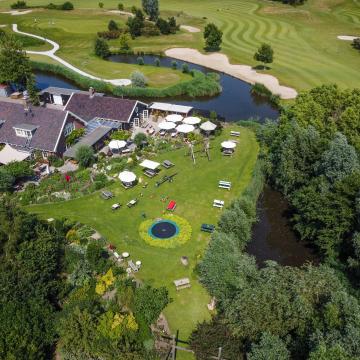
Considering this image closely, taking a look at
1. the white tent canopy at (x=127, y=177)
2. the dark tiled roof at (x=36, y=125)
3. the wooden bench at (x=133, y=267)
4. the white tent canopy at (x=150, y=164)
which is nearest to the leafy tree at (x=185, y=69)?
the dark tiled roof at (x=36, y=125)

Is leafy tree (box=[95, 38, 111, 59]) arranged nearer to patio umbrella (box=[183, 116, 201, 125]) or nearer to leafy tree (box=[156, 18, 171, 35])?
leafy tree (box=[156, 18, 171, 35])

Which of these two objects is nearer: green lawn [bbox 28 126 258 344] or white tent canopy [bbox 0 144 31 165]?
green lawn [bbox 28 126 258 344]

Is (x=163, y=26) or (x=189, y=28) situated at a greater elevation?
(x=163, y=26)

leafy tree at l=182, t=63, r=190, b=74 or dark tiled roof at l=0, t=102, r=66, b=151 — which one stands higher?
dark tiled roof at l=0, t=102, r=66, b=151

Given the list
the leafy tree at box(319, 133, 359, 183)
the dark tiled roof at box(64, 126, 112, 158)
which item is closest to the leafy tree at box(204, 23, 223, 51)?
the dark tiled roof at box(64, 126, 112, 158)

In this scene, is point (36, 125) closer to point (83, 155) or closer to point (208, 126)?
point (83, 155)

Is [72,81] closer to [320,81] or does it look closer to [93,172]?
[93,172]

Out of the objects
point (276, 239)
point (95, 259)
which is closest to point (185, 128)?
point (276, 239)
